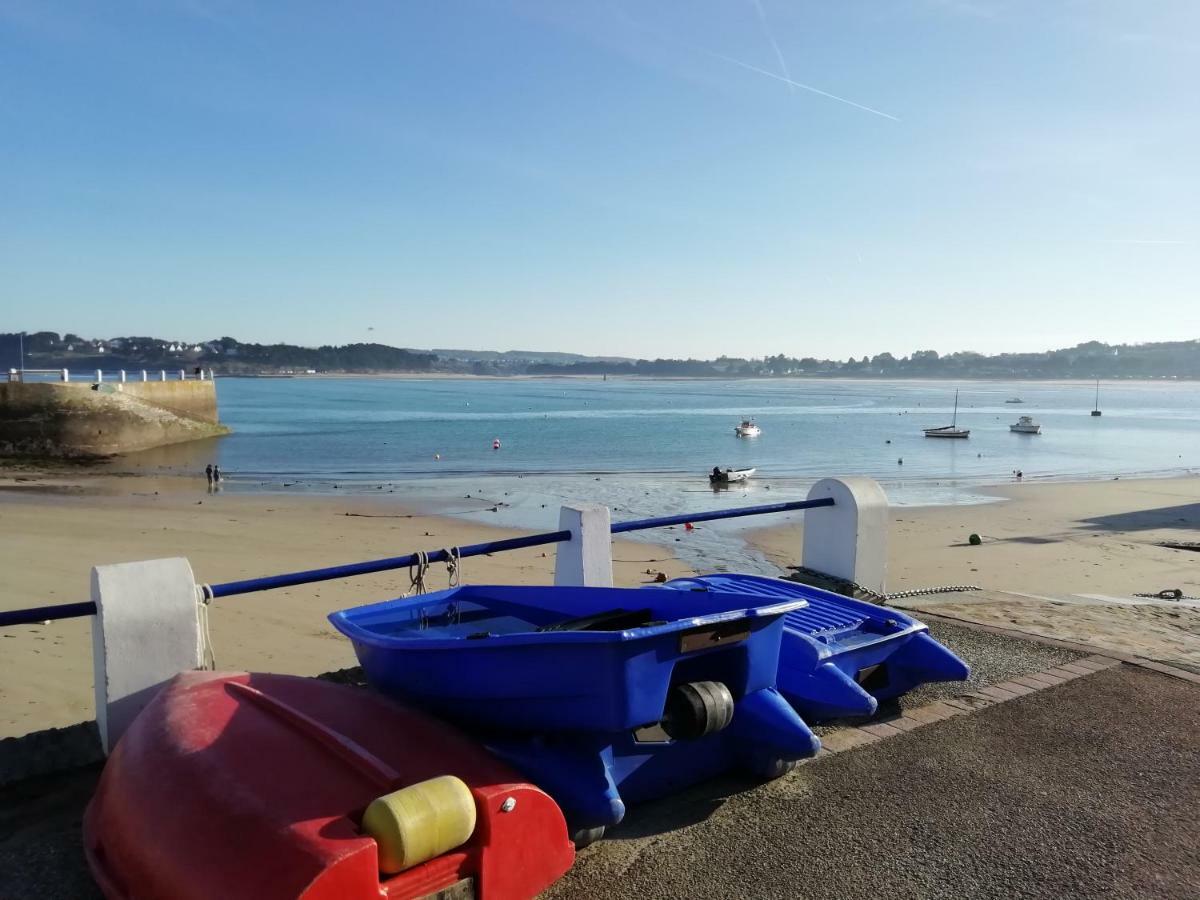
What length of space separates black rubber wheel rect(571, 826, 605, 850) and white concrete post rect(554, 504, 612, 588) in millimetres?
2356

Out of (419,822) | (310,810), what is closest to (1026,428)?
(419,822)

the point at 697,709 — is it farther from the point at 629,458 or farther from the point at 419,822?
the point at 629,458

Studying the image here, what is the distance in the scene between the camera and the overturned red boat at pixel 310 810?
2.57 meters

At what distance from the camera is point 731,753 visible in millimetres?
4008

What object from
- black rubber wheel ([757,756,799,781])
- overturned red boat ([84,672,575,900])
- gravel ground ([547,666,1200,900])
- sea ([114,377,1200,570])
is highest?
overturned red boat ([84,672,575,900])

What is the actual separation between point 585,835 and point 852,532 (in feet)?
13.6

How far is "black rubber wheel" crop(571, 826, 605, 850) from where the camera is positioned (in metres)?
3.32

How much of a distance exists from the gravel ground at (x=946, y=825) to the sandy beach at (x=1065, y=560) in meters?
2.32

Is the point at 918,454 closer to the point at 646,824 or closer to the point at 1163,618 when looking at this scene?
the point at 1163,618

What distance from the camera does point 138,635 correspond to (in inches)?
154

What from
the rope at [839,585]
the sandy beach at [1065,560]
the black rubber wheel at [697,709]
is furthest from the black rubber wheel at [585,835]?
the sandy beach at [1065,560]

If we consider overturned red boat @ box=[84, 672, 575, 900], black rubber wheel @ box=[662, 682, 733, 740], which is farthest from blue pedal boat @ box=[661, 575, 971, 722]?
overturned red boat @ box=[84, 672, 575, 900]

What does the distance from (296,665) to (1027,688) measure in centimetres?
705

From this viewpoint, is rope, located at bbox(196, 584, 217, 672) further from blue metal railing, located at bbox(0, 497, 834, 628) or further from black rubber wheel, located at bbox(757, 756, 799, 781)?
black rubber wheel, located at bbox(757, 756, 799, 781)
